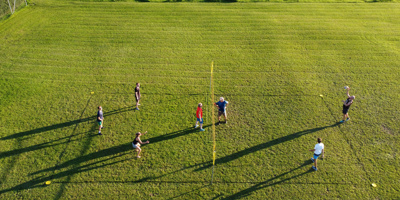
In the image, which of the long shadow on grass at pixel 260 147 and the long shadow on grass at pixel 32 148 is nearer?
the long shadow on grass at pixel 260 147

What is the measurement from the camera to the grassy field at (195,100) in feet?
38.9

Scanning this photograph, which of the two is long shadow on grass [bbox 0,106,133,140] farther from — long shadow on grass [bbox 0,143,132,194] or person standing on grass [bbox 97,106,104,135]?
long shadow on grass [bbox 0,143,132,194]

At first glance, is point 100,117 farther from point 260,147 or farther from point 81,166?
point 260,147

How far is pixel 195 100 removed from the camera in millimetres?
16172

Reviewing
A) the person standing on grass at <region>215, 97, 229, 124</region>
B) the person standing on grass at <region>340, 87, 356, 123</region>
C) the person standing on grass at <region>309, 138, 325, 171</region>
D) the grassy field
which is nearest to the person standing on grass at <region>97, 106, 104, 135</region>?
the grassy field

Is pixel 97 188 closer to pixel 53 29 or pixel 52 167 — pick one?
pixel 52 167

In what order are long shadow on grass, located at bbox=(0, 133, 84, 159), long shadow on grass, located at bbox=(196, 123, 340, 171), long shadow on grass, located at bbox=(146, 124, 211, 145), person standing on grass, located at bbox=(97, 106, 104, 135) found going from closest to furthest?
long shadow on grass, located at bbox=(196, 123, 340, 171) < long shadow on grass, located at bbox=(0, 133, 84, 159) < person standing on grass, located at bbox=(97, 106, 104, 135) < long shadow on grass, located at bbox=(146, 124, 211, 145)

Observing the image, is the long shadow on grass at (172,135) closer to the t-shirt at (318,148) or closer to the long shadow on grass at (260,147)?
Result: the long shadow on grass at (260,147)

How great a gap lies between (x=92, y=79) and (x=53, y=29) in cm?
879

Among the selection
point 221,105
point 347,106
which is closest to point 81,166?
point 221,105

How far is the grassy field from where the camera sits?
11844 mm

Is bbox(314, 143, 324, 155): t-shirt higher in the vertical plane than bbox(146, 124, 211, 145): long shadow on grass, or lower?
higher

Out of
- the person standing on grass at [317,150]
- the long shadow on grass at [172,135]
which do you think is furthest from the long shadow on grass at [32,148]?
the person standing on grass at [317,150]

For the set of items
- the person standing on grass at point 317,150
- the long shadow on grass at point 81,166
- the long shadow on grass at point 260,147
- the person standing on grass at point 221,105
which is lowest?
the long shadow on grass at point 81,166
